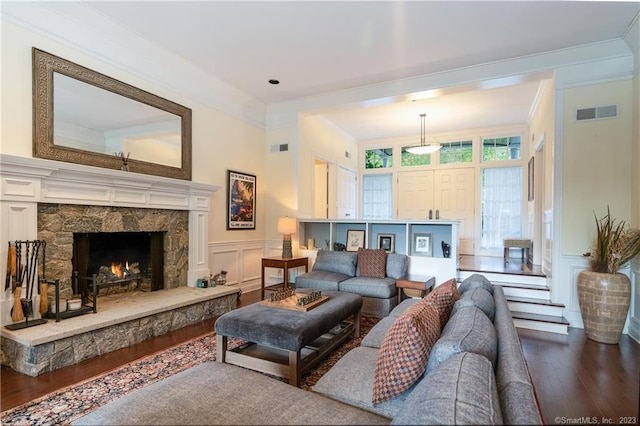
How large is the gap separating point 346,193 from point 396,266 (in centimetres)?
366

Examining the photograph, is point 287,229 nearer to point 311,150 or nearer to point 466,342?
point 311,150

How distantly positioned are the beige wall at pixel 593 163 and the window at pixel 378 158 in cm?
450

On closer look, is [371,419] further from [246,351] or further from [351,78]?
[351,78]

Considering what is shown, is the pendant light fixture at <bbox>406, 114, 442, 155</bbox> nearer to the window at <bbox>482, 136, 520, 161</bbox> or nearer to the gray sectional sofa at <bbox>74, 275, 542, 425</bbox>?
the window at <bbox>482, 136, 520, 161</bbox>

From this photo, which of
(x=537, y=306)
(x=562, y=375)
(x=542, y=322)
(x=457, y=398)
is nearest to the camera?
(x=457, y=398)

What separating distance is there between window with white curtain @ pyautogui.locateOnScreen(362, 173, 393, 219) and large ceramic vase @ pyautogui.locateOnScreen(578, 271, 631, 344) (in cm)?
495

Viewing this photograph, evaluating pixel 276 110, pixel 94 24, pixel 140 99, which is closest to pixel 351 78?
pixel 276 110

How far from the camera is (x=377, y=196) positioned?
8328mm

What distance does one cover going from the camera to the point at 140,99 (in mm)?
3736

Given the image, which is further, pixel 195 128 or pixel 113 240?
pixel 195 128

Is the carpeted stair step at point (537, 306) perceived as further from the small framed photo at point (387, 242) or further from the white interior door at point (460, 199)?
the white interior door at point (460, 199)

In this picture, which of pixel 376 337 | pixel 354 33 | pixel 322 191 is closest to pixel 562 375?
pixel 376 337

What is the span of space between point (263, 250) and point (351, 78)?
3263mm

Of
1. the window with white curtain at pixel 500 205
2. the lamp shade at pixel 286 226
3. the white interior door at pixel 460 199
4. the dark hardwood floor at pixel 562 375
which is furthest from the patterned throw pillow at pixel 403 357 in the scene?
the window with white curtain at pixel 500 205
